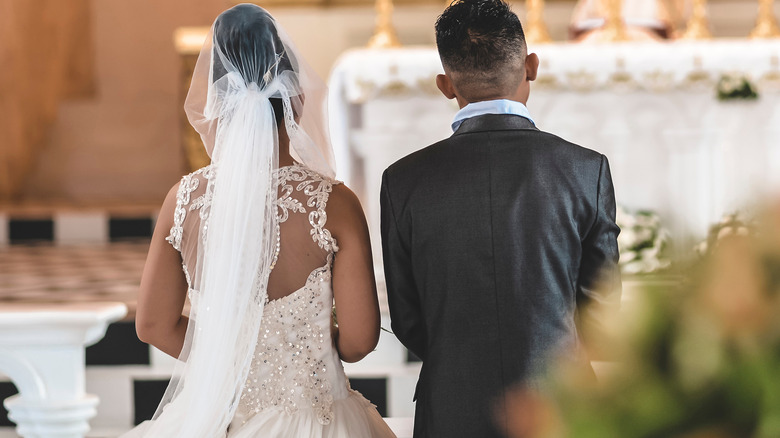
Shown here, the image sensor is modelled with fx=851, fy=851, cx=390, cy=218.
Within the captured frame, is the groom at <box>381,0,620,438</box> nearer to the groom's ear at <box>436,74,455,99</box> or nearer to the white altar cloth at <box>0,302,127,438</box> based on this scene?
the groom's ear at <box>436,74,455,99</box>

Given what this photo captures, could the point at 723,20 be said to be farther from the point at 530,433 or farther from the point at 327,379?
the point at 530,433

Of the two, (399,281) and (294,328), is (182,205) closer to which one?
(294,328)

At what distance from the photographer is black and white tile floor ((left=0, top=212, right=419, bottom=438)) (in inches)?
125

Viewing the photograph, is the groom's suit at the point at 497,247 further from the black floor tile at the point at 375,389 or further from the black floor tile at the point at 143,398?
the black floor tile at the point at 143,398

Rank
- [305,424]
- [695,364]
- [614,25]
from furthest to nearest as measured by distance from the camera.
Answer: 1. [614,25]
2. [305,424]
3. [695,364]

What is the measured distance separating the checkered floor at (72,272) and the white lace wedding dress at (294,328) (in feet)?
5.08

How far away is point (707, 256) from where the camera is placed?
0.45 metres

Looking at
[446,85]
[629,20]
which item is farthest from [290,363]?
[629,20]

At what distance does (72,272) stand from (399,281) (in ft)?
11.7

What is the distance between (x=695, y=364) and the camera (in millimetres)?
446

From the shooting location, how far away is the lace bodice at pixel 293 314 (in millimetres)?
1803

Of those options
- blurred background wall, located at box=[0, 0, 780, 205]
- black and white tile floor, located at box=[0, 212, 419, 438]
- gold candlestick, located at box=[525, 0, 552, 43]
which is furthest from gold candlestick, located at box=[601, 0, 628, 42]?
blurred background wall, located at box=[0, 0, 780, 205]

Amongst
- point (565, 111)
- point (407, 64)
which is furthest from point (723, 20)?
point (407, 64)

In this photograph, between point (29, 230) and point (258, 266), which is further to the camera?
point (29, 230)
